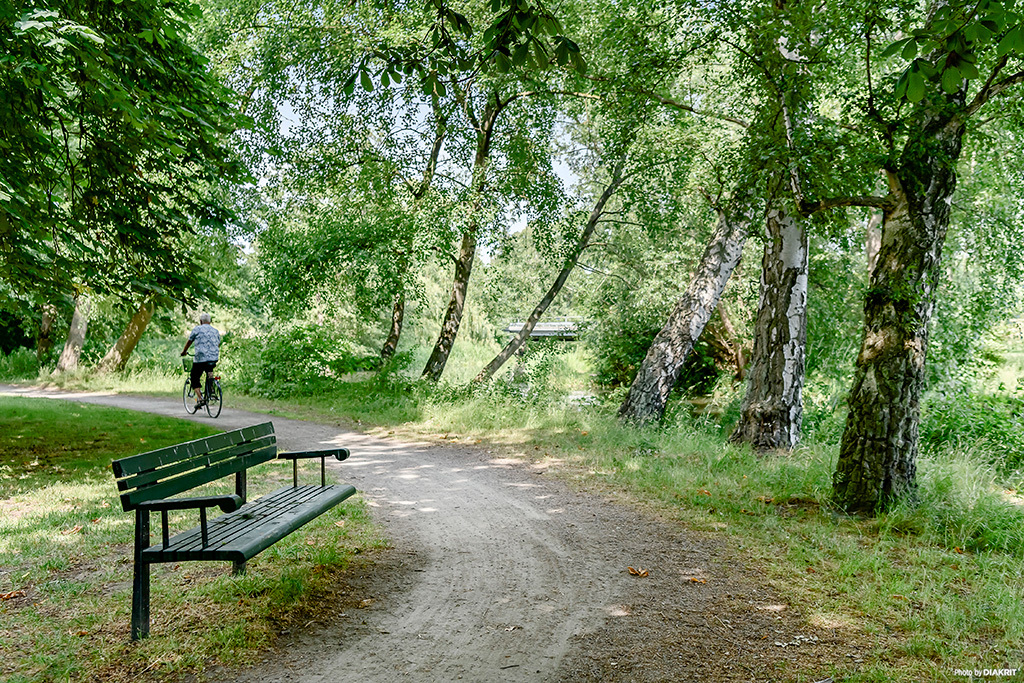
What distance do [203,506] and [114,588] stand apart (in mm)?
1539

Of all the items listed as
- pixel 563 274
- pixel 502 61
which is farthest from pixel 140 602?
pixel 563 274

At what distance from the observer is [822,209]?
6.77 m

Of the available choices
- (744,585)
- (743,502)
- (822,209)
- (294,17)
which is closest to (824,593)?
(744,585)

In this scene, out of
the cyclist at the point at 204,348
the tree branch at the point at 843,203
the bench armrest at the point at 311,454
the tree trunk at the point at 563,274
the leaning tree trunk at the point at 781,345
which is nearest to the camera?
the bench armrest at the point at 311,454

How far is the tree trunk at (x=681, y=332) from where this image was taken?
1241cm

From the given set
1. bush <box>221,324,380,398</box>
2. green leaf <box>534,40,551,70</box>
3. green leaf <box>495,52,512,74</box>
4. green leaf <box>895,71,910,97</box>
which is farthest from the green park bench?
bush <box>221,324,380,398</box>

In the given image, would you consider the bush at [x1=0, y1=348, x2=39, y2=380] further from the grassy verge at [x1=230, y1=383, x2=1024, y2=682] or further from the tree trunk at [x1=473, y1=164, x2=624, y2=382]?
the grassy verge at [x1=230, y1=383, x2=1024, y2=682]

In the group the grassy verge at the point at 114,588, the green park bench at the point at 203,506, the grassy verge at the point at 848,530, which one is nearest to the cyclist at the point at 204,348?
the grassy verge at the point at 848,530

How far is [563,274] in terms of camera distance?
1579 cm

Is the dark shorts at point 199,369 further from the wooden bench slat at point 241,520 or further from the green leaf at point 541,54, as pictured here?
the green leaf at point 541,54

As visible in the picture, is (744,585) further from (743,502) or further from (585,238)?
(585,238)

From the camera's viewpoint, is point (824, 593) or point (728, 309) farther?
point (728, 309)

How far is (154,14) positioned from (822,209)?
7575 millimetres

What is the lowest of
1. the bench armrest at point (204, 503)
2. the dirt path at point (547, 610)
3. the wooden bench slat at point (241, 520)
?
the dirt path at point (547, 610)
